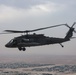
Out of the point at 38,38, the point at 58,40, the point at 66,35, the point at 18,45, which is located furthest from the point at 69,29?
the point at 18,45

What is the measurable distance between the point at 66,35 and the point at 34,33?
11998 millimetres

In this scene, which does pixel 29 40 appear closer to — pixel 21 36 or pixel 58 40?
pixel 21 36

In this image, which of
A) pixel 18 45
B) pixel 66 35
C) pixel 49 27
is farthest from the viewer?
pixel 66 35

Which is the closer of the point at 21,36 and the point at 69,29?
the point at 21,36

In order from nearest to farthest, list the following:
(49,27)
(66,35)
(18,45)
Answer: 1. (49,27)
2. (18,45)
3. (66,35)

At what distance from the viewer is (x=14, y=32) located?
69562 millimetres

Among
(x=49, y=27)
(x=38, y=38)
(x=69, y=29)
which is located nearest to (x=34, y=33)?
(x=38, y=38)

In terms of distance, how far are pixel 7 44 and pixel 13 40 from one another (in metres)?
1.98

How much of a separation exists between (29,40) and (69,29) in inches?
634

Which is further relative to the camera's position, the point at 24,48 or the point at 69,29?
the point at 69,29

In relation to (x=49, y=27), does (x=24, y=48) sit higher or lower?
lower

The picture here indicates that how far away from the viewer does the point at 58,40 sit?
246 feet

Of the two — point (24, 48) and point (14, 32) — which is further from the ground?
point (14, 32)

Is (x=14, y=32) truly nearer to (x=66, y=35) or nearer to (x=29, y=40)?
(x=29, y=40)
